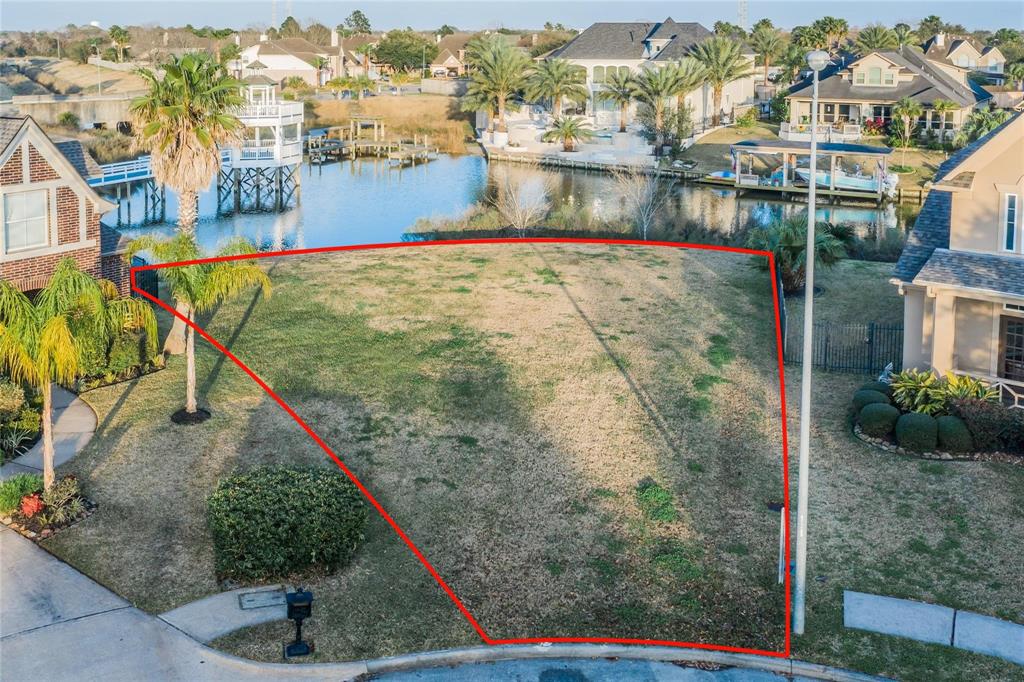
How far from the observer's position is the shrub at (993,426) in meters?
23.4

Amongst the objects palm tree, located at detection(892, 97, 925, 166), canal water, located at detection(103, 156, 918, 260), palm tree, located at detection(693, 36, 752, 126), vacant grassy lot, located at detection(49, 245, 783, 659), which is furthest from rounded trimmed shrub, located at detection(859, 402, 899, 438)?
palm tree, located at detection(693, 36, 752, 126)

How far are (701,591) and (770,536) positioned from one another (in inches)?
101

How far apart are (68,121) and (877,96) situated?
62951 mm

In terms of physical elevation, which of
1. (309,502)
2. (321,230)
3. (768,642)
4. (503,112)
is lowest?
(768,642)

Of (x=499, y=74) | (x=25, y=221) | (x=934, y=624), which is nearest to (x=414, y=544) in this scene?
(x=934, y=624)

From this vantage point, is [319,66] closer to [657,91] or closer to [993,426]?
[657,91]

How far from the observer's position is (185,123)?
30078 millimetres

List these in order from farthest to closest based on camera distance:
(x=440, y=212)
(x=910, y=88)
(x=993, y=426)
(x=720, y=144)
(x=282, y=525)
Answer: (x=720, y=144), (x=910, y=88), (x=440, y=212), (x=993, y=426), (x=282, y=525)

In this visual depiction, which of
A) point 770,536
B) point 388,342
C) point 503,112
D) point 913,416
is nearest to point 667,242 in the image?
point 388,342

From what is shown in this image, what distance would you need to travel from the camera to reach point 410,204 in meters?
66.9

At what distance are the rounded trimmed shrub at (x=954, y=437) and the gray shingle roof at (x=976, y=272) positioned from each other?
125 inches

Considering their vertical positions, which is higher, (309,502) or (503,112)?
(503,112)

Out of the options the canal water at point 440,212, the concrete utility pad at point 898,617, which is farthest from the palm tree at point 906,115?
the concrete utility pad at point 898,617

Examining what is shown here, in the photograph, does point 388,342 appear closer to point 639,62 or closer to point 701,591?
point 701,591
